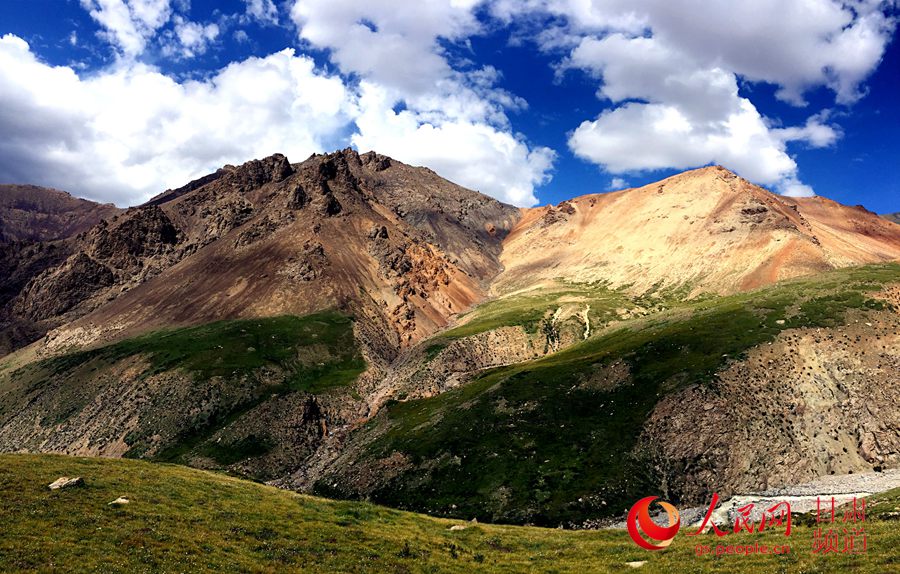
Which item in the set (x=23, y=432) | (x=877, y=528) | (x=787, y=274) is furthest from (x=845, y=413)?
(x=23, y=432)

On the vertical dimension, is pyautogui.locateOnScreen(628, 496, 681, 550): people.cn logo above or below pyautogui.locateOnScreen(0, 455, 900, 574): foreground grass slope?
below

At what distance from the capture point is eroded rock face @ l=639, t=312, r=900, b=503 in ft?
181

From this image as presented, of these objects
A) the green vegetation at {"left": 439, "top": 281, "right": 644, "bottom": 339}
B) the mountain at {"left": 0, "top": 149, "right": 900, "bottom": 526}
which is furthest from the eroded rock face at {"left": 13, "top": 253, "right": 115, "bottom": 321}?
the green vegetation at {"left": 439, "top": 281, "right": 644, "bottom": 339}

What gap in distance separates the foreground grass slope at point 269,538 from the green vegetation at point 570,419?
15707 mm

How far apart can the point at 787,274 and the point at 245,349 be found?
480 ft

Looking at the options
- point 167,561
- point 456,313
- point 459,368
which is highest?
point 456,313

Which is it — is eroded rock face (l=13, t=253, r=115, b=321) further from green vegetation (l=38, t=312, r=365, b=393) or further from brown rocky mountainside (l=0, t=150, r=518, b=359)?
green vegetation (l=38, t=312, r=365, b=393)

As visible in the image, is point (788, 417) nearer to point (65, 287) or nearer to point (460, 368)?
point (460, 368)

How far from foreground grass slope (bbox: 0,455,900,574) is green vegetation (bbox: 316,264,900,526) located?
1571 cm

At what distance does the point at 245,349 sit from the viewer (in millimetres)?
123188

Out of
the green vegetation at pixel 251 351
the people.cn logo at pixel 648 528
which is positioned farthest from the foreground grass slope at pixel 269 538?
the green vegetation at pixel 251 351

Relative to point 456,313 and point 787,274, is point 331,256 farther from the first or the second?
point 787,274

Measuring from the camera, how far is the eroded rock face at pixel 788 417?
5506 cm

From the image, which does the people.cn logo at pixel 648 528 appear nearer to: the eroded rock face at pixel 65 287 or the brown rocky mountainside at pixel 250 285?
the brown rocky mountainside at pixel 250 285
